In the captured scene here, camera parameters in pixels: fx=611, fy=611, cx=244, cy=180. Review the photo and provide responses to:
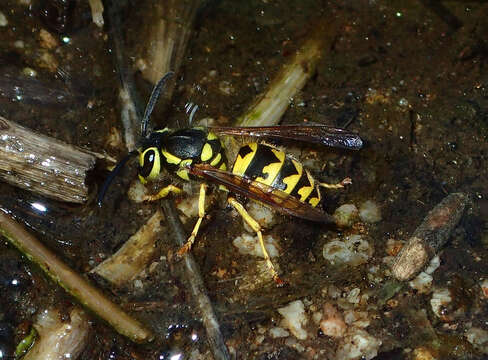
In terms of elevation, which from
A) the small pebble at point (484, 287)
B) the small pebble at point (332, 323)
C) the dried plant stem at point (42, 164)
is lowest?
the small pebble at point (332, 323)

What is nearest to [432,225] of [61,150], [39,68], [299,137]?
[299,137]

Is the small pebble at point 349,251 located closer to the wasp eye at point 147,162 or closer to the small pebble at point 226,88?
the wasp eye at point 147,162

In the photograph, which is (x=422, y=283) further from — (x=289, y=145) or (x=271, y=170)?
(x=289, y=145)

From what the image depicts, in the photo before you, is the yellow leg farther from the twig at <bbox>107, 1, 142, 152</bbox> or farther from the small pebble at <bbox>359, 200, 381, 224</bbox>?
the small pebble at <bbox>359, 200, 381, 224</bbox>

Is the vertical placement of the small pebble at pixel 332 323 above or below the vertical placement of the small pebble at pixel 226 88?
below

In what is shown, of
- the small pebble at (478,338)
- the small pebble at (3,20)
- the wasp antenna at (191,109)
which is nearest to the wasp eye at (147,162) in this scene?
the wasp antenna at (191,109)

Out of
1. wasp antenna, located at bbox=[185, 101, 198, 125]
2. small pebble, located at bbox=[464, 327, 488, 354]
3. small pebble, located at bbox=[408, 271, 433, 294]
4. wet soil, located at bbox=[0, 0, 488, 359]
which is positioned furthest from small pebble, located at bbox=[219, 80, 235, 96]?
small pebble, located at bbox=[464, 327, 488, 354]

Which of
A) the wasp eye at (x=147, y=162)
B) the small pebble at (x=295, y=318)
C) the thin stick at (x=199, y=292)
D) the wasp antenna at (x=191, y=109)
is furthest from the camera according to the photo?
the wasp antenna at (x=191, y=109)
